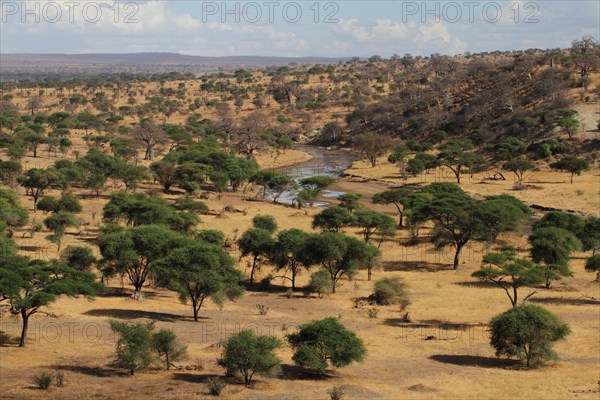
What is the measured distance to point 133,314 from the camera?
35.2m

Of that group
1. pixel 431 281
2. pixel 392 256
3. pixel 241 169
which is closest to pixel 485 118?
pixel 241 169

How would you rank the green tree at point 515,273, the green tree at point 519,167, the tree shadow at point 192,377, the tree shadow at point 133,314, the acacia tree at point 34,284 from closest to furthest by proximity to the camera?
the tree shadow at point 192,377 < the acacia tree at point 34,284 < the tree shadow at point 133,314 < the green tree at point 515,273 < the green tree at point 519,167

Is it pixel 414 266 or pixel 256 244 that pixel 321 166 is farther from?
pixel 256 244

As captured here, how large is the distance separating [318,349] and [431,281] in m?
20.1

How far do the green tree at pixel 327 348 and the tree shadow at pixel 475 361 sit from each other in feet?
15.9

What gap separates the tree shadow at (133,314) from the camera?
34.9 m

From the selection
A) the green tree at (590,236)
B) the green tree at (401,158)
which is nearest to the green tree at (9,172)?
the green tree at (401,158)

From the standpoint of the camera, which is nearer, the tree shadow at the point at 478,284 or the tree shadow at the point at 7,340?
the tree shadow at the point at 7,340

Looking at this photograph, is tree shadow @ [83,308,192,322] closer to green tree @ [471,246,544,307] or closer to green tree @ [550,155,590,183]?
green tree @ [471,246,544,307]

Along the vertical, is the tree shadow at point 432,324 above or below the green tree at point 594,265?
below

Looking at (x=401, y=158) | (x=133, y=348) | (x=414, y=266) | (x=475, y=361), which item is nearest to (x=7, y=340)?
(x=133, y=348)

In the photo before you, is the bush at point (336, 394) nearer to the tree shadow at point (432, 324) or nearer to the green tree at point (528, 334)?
the green tree at point (528, 334)

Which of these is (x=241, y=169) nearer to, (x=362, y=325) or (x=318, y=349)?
(x=362, y=325)

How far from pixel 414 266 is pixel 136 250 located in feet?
68.5
